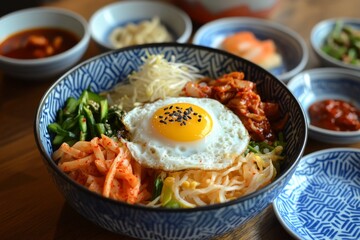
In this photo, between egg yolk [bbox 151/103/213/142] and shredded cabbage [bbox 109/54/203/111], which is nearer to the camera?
egg yolk [bbox 151/103/213/142]

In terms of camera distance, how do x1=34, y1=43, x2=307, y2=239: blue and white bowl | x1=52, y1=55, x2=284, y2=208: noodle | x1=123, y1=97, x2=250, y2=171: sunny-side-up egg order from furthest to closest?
x1=123, y1=97, x2=250, y2=171: sunny-side-up egg → x1=52, y1=55, x2=284, y2=208: noodle → x1=34, y1=43, x2=307, y2=239: blue and white bowl

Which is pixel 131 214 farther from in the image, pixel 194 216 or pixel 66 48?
pixel 66 48

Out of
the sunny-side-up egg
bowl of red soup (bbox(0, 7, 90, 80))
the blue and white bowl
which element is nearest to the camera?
the blue and white bowl

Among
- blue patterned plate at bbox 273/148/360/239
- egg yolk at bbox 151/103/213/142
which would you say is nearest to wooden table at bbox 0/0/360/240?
blue patterned plate at bbox 273/148/360/239

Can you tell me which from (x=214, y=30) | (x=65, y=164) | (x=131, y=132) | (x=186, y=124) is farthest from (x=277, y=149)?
(x=214, y=30)

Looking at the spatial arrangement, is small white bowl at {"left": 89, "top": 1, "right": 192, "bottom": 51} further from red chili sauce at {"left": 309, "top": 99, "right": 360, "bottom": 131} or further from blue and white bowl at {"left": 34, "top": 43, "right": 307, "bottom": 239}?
red chili sauce at {"left": 309, "top": 99, "right": 360, "bottom": 131}

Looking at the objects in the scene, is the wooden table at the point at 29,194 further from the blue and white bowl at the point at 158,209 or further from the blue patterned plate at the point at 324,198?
the blue and white bowl at the point at 158,209

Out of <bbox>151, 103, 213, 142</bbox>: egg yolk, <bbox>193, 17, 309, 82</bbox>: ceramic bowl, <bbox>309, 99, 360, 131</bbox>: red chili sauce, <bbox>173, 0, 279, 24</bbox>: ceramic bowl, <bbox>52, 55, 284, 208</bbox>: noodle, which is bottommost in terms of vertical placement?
<bbox>309, 99, 360, 131</bbox>: red chili sauce

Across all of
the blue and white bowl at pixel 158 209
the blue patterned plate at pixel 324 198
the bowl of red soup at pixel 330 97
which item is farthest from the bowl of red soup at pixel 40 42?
the blue patterned plate at pixel 324 198
